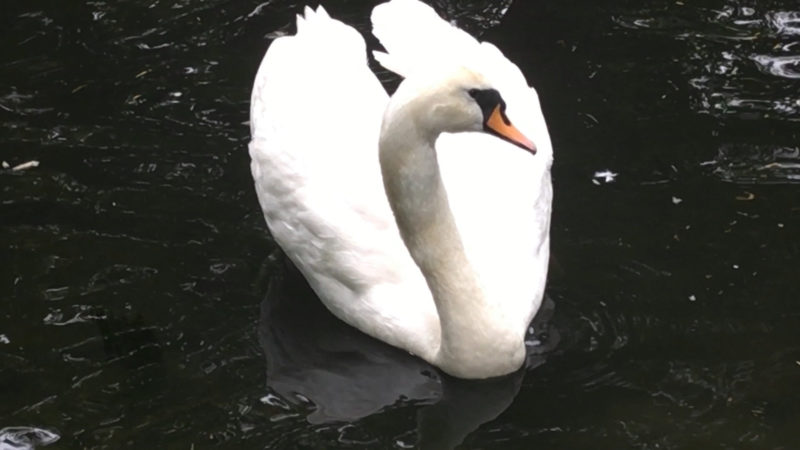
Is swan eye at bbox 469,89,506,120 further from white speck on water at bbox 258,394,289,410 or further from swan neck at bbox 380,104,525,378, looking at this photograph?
white speck on water at bbox 258,394,289,410

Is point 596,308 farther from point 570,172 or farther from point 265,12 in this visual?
point 265,12

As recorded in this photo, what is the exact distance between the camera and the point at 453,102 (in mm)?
5973

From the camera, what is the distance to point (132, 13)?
1006cm

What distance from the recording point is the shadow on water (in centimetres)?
644

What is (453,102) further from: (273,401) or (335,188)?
(273,401)

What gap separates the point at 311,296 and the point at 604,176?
1.67m

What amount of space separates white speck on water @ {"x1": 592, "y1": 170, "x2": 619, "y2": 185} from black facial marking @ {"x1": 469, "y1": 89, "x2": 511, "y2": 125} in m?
1.99

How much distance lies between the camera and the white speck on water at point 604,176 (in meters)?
7.93

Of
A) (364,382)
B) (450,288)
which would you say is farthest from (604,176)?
(364,382)

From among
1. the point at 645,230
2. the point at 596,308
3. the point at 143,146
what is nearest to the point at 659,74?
the point at 645,230

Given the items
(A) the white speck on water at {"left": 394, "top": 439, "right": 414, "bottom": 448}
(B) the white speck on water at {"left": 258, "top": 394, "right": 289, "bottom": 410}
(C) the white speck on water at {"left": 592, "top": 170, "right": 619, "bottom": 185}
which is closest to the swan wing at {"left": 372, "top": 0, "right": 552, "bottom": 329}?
(C) the white speck on water at {"left": 592, "top": 170, "right": 619, "bottom": 185}

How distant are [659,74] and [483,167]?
7.20ft

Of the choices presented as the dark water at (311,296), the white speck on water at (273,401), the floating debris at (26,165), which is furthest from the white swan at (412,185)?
the floating debris at (26,165)

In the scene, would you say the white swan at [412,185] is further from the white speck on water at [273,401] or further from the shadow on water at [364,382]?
the white speck on water at [273,401]
